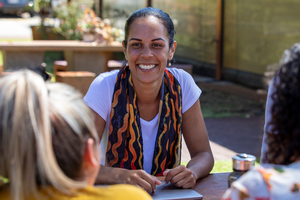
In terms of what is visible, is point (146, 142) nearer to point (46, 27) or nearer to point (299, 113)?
point (299, 113)

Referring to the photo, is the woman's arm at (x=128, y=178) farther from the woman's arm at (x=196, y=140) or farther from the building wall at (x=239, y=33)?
the building wall at (x=239, y=33)

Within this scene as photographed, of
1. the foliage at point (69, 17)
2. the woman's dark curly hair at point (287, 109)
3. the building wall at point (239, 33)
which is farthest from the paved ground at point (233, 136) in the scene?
the foliage at point (69, 17)

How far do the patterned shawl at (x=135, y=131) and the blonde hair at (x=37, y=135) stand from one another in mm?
1161

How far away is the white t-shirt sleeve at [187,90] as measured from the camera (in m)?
2.26

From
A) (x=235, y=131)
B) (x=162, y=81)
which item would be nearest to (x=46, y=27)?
(x=235, y=131)

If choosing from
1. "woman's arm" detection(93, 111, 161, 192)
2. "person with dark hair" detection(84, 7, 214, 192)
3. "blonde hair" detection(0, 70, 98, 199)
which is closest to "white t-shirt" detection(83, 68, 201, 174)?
"person with dark hair" detection(84, 7, 214, 192)

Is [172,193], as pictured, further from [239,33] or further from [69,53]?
[239,33]

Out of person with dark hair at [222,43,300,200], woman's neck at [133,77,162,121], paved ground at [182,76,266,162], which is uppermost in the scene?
person with dark hair at [222,43,300,200]

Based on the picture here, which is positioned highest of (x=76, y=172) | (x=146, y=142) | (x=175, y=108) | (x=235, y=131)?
(x=76, y=172)

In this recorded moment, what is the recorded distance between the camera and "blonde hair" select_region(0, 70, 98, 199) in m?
0.88

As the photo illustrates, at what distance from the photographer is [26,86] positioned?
92 centimetres

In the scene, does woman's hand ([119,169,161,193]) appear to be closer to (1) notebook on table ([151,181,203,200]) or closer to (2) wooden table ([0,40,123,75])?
(1) notebook on table ([151,181,203,200])

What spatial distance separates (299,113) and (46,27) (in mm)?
12306

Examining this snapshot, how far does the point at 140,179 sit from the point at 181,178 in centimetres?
18
